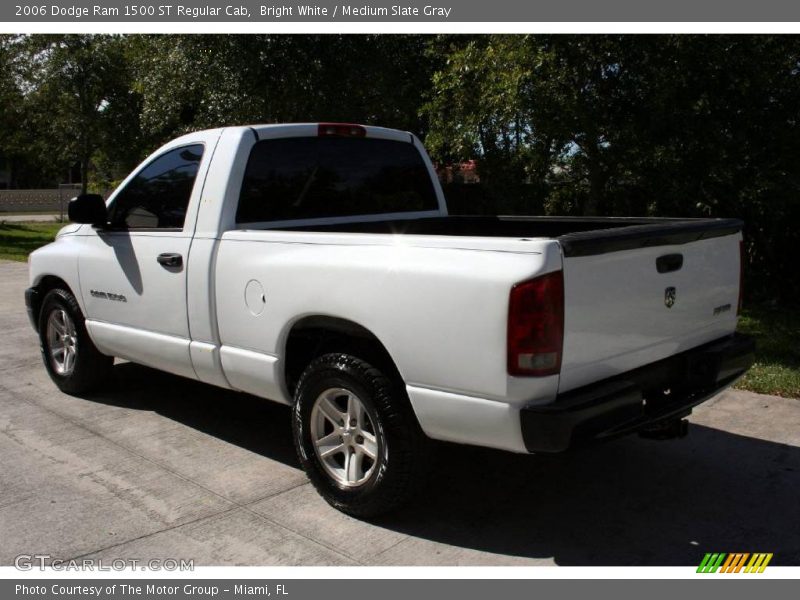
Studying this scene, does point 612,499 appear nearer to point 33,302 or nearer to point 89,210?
point 89,210

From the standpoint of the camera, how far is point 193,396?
242 inches

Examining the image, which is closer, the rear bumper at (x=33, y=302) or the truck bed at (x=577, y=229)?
the truck bed at (x=577, y=229)

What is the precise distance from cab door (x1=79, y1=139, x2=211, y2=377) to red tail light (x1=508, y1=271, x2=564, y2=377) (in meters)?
2.31

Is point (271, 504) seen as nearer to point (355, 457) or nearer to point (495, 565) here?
point (355, 457)

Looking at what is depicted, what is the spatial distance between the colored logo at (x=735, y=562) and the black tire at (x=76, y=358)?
14.3 feet

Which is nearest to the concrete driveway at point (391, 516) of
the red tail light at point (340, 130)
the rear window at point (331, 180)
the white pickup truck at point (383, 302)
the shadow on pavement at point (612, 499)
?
the shadow on pavement at point (612, 499)

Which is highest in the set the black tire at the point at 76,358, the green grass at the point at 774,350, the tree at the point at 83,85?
the tree at the point at 83,85

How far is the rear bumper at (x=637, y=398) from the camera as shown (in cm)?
315

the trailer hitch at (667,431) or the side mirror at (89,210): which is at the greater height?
the side mirror at (89,210)

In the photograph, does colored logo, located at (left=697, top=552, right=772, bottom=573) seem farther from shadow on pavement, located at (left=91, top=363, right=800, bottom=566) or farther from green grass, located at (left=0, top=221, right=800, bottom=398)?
green grass, located at (left=0, top=221, right=800, bottom=398)

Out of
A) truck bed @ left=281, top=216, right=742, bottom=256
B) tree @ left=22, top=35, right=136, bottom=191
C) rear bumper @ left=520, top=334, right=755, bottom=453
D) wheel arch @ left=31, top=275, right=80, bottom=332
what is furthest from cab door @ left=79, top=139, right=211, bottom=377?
tree @ left=22, top=35, right=136, bottom=191

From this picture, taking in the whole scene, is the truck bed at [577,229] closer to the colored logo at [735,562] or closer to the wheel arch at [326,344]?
the wheel arch at [326,344]

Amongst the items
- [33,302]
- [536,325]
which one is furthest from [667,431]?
[33,302]

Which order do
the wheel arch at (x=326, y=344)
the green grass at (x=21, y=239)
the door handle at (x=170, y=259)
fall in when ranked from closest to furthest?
1. the wheel arch at (x=326, y=344)
2. the door handle at (x=170, y=259)
3. the green grass at (x=21, y=239)
